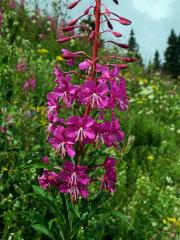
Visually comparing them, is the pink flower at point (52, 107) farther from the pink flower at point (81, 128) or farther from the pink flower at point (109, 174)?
the pink flower at point (109, 174)

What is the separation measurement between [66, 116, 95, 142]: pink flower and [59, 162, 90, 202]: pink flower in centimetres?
16

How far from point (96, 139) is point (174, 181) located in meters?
3.55

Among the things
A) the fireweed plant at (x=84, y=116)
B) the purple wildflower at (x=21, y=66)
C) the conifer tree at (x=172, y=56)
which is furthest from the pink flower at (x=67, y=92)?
the conifer tree at (x=172, y=56)

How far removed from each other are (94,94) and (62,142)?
0.30m

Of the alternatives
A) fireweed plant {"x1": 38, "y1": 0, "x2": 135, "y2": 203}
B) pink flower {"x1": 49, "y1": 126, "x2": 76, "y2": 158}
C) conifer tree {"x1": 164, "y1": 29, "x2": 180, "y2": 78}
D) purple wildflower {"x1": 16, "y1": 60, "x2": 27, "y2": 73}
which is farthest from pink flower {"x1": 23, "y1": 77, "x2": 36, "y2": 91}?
conifer tree {"x1": 164, "y1": 29, "x2": 180, "y2": 78}

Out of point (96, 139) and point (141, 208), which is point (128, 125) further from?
point (96, 139)

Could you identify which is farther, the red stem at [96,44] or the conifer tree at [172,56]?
the conifer tree at [172,56]

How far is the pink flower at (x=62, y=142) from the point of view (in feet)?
8.68

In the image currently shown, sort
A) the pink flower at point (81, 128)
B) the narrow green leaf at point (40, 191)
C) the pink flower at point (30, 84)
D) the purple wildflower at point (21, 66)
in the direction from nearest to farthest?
the pink flower at point (81, 128) < the narrow green leaf at point (40, 191) < the pink flower at point (30, 84) < the purple wildflower at point (21, 66)

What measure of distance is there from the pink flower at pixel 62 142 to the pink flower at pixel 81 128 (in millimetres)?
31

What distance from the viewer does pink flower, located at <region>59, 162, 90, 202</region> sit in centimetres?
271

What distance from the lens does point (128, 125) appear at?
23.1ft

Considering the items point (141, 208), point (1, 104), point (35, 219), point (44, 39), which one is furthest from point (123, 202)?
point (44, 39)

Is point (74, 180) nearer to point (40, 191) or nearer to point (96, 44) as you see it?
point (40, 191)
